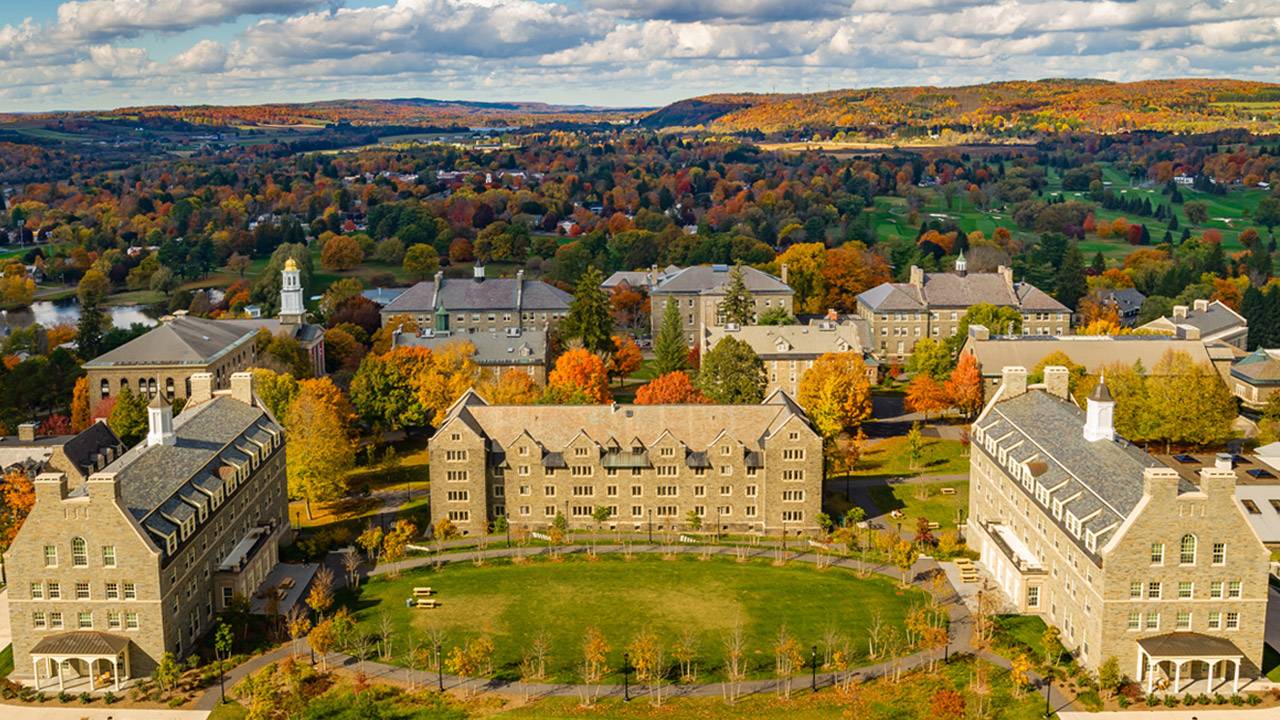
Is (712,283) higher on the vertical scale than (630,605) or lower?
higher

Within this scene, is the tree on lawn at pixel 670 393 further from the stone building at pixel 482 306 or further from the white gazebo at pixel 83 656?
the white gazebo at pixel 83 656

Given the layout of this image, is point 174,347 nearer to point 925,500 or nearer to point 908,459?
point 908,459

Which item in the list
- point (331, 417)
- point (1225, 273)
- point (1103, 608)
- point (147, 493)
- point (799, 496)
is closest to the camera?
point (1103, 608)

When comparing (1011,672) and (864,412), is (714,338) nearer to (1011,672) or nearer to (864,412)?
(864,412)

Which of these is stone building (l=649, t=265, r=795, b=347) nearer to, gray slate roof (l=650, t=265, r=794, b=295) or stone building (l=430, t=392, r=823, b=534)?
gray slate roof (l=650, t=265, r=794, b=295)

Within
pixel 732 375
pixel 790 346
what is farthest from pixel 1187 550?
pixel 790 346

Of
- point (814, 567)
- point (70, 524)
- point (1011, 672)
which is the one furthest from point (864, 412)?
point (70, 524)
